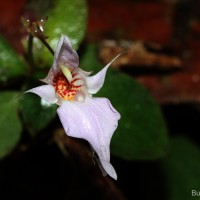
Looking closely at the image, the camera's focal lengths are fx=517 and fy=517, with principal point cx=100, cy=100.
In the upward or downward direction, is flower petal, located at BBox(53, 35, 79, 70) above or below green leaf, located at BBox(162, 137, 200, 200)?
above

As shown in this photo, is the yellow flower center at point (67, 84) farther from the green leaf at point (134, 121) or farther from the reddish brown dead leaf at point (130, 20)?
the reddish brown dead leaf at point (130, 20)

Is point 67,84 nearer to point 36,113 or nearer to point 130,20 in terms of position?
point 36,113

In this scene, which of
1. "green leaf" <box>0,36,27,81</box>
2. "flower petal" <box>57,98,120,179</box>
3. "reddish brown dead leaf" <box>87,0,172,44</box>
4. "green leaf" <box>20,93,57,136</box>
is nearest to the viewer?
"flower petal" <box>57,98,120,179</box>

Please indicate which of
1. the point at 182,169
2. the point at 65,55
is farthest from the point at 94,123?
the point at 182,169

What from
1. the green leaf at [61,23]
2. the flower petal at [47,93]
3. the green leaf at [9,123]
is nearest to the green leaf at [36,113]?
the green leaf at [9,123]

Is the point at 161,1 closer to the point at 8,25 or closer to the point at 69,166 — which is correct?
the point at 8,25

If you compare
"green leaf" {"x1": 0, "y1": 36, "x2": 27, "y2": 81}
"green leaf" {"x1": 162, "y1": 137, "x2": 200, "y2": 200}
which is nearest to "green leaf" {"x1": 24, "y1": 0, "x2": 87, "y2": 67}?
"green leaf" {"x1": 0, "y1": 36, "x2": 27, "y2": 81}

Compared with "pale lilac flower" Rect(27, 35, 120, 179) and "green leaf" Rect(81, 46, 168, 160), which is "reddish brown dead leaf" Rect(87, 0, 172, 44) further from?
"pale lilac flower" Rect(27, 35, 120, 179)
